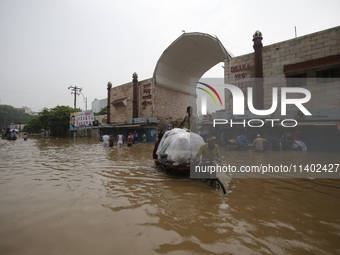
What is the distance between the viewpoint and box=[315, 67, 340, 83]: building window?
39.9 ft

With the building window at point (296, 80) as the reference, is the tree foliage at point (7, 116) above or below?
above

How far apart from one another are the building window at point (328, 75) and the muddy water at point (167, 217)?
9968 mm

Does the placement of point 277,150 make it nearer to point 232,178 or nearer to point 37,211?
point 232,178

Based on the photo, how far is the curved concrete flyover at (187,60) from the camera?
1923 centimetres

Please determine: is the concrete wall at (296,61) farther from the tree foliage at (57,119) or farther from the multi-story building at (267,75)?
the tree foliage at (57,119)

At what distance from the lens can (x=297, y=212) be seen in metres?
3.42

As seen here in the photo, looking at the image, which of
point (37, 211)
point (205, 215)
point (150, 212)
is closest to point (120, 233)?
point (150, 212)

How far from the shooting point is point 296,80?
44.7ft

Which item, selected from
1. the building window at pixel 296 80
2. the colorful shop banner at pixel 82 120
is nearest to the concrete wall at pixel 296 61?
the building window at pixel 296 80

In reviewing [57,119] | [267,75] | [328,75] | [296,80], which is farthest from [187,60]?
[57,119]

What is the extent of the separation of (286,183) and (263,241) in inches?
133

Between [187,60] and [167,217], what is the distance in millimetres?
21773

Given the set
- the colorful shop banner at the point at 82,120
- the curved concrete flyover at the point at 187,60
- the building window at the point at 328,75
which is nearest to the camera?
the building window at the point at 328,75
